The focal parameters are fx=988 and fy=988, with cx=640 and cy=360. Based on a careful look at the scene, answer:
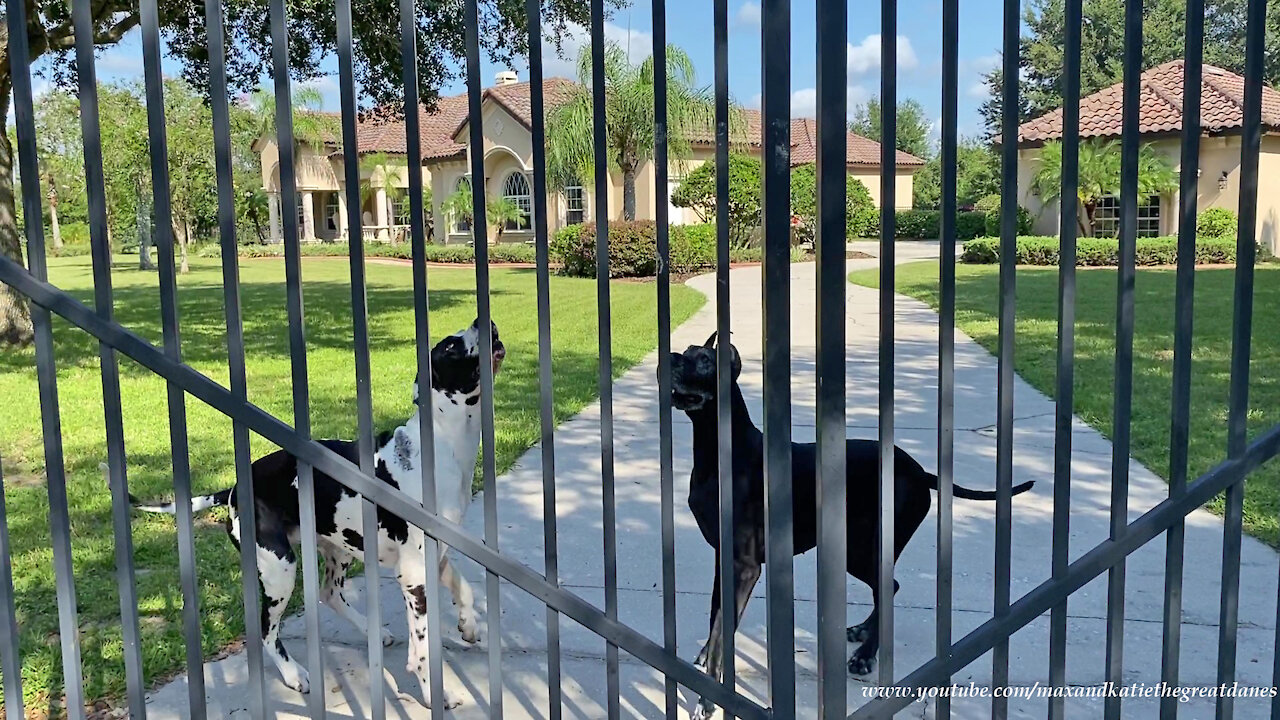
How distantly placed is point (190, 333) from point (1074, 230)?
1249 cm

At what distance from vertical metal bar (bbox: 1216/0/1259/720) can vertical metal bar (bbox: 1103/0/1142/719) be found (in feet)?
0.73

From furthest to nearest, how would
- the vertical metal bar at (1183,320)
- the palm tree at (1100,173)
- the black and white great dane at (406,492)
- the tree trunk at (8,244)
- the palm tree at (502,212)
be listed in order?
the palm tree at (502,212) < the palm tree at (1100,173) < the tree trunk at (8,244) < the black and white great dane at (406,492) < the vertical metal bar at (1183,320)

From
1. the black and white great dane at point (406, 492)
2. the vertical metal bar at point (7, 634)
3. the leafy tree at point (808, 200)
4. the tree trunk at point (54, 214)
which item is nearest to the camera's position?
the vertical metal bar at point (7, 634)

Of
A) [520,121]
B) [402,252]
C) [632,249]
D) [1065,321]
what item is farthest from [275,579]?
[402,252]

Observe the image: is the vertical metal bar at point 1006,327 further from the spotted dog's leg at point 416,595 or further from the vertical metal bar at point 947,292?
the spotted dog's leg at point 416,595

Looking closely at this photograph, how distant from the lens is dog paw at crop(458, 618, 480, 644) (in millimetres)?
3385

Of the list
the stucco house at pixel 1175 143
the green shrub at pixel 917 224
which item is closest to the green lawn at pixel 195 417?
the stucco house at pixel 1175 143

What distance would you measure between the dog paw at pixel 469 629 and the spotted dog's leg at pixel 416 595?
13.0 inches

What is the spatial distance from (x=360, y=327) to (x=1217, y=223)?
2448 centimetres

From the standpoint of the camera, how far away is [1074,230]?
6.72 feet

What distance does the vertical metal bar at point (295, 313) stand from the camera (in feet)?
6.51

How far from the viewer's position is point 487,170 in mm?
36906

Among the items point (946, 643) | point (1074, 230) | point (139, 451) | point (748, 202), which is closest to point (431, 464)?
point (946, 643)

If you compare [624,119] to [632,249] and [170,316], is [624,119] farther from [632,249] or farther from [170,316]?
[170,316]
